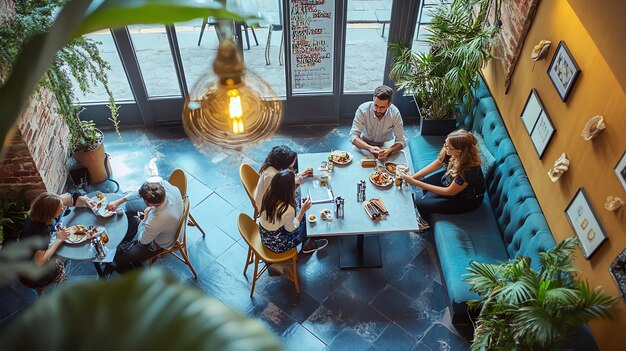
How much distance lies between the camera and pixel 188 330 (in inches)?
14.2

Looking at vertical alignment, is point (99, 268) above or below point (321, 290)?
above

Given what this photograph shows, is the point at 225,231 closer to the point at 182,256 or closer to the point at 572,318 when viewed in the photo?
the point at 182,256

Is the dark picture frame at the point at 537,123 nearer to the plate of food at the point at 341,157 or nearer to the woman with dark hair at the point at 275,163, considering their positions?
the plate of food at the point at 341,157

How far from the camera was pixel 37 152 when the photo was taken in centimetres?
482

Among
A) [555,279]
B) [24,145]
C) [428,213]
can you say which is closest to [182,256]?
[24,145]

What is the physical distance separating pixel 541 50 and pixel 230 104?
3.02 meters

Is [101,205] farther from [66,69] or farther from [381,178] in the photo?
[381,178]

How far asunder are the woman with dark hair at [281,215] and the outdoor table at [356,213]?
0.15 metres

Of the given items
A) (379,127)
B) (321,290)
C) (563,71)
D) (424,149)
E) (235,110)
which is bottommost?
(321,290)

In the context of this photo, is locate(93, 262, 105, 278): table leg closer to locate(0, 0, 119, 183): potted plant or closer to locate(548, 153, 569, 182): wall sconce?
locate(0, 0, 119, 183): potted plant

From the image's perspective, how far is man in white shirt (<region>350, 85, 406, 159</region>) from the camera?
16.3ft

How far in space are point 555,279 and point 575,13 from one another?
183 cm

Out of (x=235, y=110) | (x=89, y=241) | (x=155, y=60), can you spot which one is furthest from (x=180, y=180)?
(x=235, y=110)

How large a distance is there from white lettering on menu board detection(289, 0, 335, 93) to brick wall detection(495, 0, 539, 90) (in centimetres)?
180
